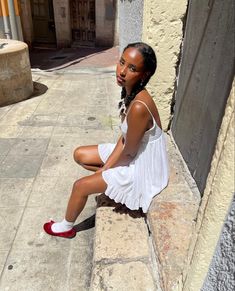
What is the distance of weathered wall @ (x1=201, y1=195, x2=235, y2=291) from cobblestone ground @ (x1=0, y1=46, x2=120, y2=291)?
1.27 metres

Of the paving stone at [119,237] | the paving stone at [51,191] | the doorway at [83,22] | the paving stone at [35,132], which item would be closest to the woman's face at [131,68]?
the paving stone at [119,237]

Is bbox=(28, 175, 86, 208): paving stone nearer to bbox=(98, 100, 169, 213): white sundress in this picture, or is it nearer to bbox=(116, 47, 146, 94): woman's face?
bbox=(98, 100, 169, 213): white sundress

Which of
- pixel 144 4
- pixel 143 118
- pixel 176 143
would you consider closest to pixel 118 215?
pixel 143 118

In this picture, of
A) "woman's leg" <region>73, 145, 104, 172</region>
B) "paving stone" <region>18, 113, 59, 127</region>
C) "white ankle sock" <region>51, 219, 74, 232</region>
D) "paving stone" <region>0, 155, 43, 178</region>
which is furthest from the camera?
"paving stone" <region>18, 113, 59, 127</region>

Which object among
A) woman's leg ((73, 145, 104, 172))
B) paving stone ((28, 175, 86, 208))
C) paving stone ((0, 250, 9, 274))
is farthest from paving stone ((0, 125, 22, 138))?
Result: paving stone ((0, 250, 9, 274))

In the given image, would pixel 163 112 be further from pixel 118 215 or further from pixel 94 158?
pixel 118 215

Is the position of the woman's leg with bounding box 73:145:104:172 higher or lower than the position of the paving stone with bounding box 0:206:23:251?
higher

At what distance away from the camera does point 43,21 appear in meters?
13.9

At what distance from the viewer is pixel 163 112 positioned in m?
3.46

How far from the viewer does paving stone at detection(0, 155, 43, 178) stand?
3.43m

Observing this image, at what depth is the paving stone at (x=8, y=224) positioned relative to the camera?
2.56 m

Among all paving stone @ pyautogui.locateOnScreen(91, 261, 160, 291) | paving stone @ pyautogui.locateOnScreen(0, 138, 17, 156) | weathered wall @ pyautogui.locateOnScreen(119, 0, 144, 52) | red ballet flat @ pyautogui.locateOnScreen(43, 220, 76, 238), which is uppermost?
weathered wall @ pyautogui.locateOnScreen(119, 0, 144, 52)

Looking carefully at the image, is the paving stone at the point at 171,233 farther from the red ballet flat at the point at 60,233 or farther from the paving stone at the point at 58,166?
the paving stone at the point at 58,166

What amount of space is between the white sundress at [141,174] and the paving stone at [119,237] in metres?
0.16
